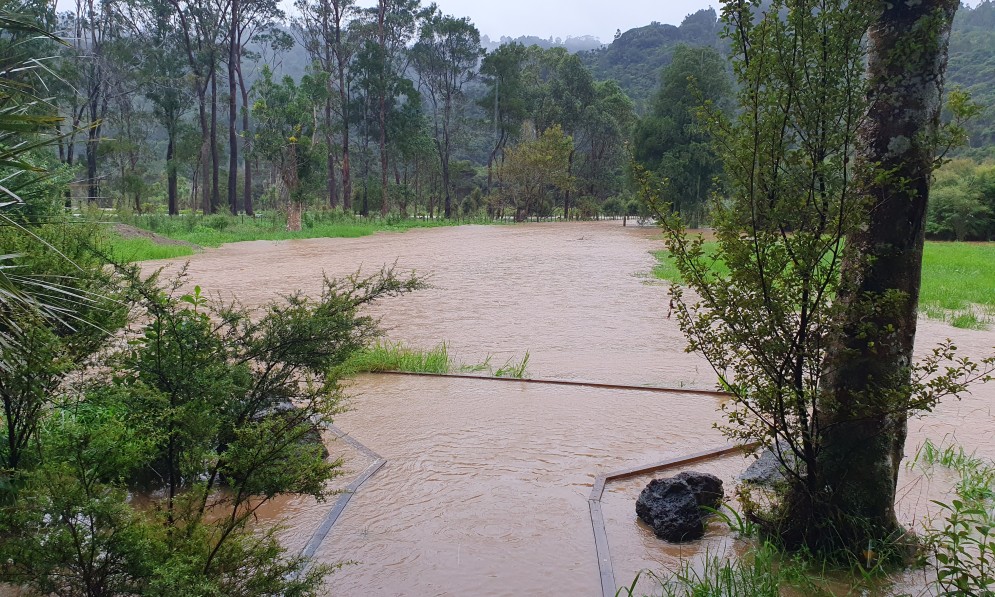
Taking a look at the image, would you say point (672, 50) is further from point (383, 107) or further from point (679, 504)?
point (679, 504)

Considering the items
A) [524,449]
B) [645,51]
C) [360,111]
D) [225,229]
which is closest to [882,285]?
[524,449]

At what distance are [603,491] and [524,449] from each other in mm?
878

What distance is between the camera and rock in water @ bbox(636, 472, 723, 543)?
3.46 metres

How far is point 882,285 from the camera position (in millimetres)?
2926

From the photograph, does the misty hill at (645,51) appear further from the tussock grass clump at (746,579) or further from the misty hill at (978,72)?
the tussock grass clump at (746,579)

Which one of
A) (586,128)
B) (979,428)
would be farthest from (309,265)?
(586,128)

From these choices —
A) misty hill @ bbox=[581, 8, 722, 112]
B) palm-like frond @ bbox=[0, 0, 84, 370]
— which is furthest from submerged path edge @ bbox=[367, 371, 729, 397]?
misty hill @ bbox=[581, 8, 722, 112]

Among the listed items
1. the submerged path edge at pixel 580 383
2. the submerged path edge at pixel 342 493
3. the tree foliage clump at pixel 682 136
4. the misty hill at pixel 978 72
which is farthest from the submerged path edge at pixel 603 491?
the misty hill at pixel 978 72

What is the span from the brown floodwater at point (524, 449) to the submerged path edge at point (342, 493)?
0.06 meters

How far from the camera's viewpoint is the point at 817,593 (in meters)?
2.82

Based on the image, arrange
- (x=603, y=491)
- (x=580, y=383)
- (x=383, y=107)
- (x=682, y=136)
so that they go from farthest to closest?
(x=383, y=107) → (x=682, y=136) → (x=580, y=383) → (x=603, y=491)

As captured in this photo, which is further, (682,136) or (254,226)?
(682,136)

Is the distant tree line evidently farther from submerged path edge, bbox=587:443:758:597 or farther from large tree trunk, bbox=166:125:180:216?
submerged path edge, bbox=587:443:758:597

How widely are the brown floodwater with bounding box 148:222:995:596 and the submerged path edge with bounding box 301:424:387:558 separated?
6cm
